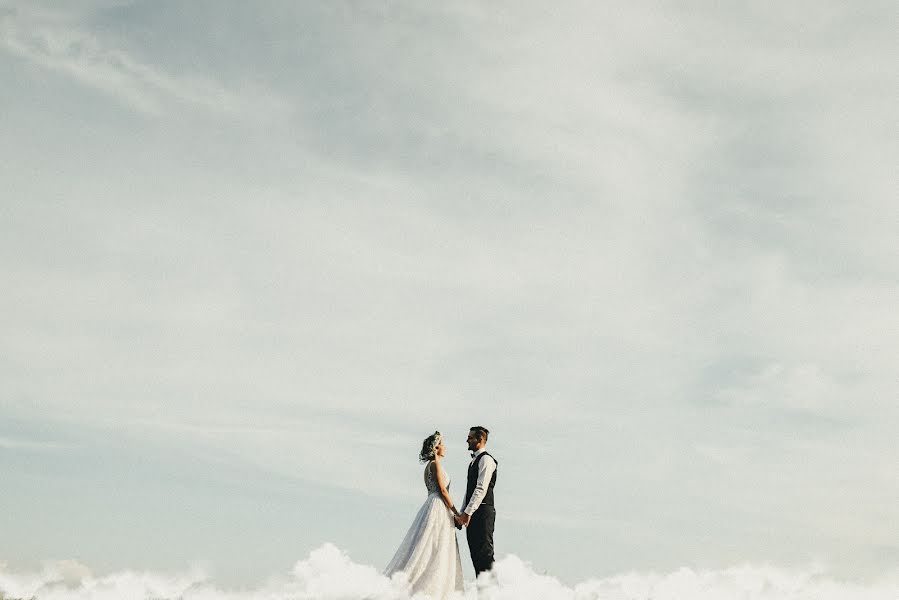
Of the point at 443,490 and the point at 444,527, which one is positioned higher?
the point at 443,490

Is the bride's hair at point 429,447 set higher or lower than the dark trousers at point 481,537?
higher

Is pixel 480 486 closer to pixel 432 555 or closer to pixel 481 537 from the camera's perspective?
pixel 481 537

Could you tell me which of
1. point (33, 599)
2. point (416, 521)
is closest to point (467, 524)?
point (416, 521)

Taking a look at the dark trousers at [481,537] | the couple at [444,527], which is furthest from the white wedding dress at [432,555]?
the dark trousers at [481,537]

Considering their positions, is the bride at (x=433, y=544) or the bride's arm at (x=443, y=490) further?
the bride's arm at (x=443, y=490)

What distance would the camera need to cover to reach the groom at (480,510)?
85.3ft

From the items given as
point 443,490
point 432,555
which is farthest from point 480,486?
point 432,555

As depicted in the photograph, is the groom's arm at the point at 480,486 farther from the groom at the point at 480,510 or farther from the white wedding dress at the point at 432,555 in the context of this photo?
the white wedding dress at the point at 432,555

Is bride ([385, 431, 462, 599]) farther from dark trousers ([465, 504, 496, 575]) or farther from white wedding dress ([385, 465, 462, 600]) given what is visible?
dark trousers ([465, 504, 496, 575])

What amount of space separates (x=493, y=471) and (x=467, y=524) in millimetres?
1344

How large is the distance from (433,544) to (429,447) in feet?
7.24

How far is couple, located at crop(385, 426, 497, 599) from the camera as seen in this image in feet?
83.8

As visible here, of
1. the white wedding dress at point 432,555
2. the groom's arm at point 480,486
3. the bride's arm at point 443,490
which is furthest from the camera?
the bride's arm at point 443,490

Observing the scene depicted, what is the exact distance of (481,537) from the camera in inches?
1027
